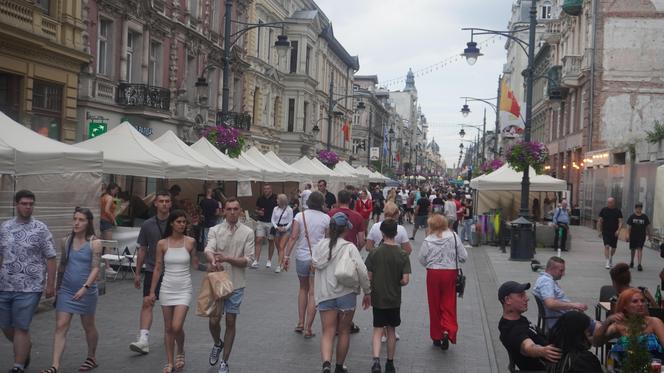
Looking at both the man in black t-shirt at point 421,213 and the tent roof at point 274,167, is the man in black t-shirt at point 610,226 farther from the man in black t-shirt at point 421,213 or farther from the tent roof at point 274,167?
the tent roof at point 274,167

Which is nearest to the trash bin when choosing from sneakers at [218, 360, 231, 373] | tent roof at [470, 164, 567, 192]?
tent roof at [470, 164, 567, 192]

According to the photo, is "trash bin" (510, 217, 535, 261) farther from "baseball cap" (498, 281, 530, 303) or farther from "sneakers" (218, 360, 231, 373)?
"baseball cap" (498, 281, 530, 303)

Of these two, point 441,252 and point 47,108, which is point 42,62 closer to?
point 47,108

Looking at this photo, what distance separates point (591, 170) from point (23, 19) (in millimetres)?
24466

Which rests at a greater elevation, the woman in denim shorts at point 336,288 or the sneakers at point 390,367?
the woman in denim shorts at point 336,288

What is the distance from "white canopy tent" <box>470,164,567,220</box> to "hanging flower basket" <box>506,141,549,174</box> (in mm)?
2811

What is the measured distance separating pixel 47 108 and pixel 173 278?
609 inches

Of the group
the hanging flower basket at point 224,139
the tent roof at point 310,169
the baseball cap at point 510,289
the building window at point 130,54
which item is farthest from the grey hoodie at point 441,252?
the tent roof at point 310,169

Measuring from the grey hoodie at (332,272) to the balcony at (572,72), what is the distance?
110 ft

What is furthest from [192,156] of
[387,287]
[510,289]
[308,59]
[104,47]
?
[308,59]

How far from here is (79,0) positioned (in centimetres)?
2261

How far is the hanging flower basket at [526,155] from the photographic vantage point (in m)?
21.7

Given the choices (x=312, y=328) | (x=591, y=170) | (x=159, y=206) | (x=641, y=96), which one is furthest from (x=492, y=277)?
(x=641, y=96)

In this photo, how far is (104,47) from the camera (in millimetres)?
25406
